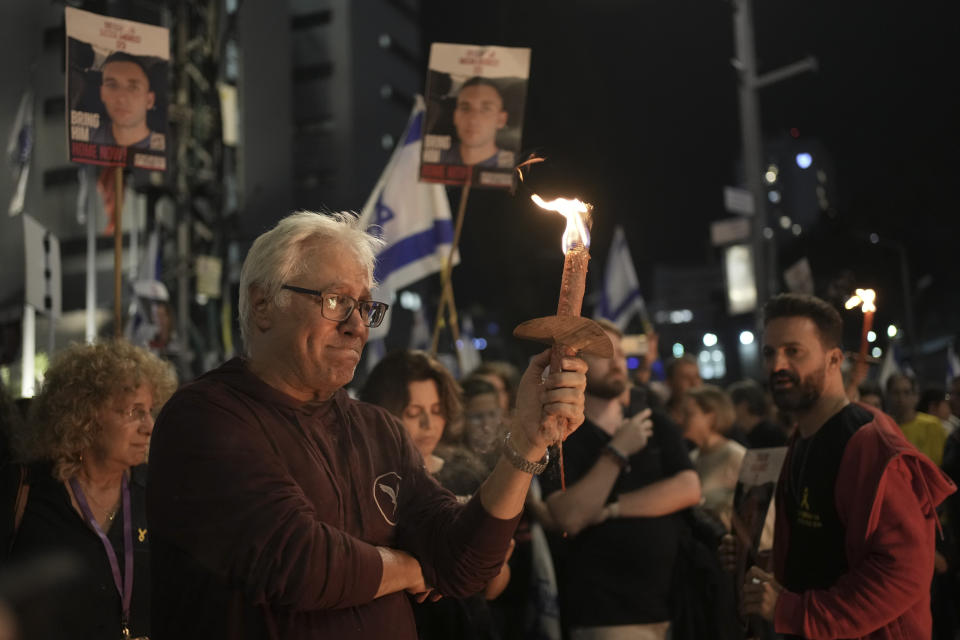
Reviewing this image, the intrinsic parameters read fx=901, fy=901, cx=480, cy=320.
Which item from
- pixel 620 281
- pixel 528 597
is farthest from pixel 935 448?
pixel 528 597

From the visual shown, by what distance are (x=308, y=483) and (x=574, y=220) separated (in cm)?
96

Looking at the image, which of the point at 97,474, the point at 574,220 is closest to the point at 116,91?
the point at 97,474

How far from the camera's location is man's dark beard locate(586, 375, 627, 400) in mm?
4965

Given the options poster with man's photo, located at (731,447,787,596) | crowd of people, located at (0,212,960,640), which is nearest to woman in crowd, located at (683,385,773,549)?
crowd of people, located at (0,212,960,640)

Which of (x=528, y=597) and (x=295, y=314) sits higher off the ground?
(x=295, y=314)

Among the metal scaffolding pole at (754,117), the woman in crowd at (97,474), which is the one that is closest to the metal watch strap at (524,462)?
the woman in crowd at (97,474)

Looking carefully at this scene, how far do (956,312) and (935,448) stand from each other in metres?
27.0

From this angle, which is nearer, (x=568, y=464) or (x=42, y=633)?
(x=42, y=633)

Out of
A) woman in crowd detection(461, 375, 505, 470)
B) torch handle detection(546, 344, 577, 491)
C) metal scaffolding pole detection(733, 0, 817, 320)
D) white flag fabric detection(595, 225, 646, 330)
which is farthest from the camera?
metal scaffolding pole detection(733, 0, 817, 320)

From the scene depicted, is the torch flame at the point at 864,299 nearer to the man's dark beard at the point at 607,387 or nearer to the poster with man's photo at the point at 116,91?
the man's dark beard at the point at 607,387

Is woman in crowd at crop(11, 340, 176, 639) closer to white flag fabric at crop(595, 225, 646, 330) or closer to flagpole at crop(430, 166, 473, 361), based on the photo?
flagpole at crop(430, 166, 473, 361)

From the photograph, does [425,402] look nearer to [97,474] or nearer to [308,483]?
[97,474]

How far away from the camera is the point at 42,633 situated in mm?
961

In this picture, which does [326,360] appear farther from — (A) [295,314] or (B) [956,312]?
(B) [956,312]
